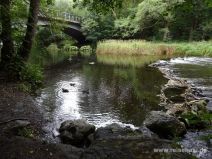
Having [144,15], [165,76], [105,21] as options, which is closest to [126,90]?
[165,76]

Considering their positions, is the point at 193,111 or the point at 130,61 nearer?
the point at 193,111

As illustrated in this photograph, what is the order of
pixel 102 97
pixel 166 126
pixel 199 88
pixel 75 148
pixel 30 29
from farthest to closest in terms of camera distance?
pixel 199 88 → pixel 102 97 → pixel 30 29 → pixel 166 126 → pixel 75 148

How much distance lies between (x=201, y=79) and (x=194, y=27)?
3287cm

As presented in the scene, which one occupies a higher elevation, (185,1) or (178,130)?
(185,1)

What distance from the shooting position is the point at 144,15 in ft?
148

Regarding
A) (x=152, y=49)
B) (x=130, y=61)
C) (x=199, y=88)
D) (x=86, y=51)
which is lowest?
(x=86, y=51)

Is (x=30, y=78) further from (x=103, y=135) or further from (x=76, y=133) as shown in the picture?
(x=103, y=135)

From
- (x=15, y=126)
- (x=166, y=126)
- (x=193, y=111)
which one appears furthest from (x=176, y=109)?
(x=15, y=126)

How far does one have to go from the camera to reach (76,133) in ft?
27.3

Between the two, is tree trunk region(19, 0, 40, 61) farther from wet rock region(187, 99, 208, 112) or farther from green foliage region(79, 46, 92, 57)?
green foliage region(79, 46, 92, 57)

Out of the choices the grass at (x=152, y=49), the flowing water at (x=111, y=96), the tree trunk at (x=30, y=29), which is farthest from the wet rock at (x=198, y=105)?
the grass at (x=152, y=49)

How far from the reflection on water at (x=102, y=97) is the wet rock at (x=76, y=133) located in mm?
808

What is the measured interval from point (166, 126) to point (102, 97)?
5.58 metres

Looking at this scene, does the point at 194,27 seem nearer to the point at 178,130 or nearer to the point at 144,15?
the point at 144,15
